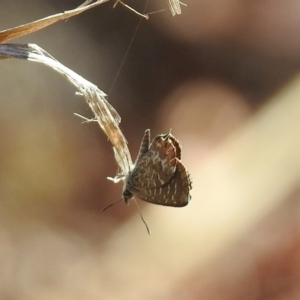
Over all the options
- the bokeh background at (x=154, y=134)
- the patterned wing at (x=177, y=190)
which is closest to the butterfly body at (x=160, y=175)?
the patterned wing at (x=177, y=190)

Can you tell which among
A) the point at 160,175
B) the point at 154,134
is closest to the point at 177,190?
the point at 160,175

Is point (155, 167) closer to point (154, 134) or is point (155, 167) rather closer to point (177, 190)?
point (177, 190)

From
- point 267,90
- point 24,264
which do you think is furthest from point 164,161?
point 267,90

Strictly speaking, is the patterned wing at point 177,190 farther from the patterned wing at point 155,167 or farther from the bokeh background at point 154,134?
the bokeh background at point 154,134

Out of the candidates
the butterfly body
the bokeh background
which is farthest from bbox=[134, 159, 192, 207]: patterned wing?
the bokeh background

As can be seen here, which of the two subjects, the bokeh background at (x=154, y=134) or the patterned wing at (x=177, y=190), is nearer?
the patterned wing at (x=177, y=190)

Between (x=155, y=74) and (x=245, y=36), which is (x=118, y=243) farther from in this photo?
(x=245, y=36)

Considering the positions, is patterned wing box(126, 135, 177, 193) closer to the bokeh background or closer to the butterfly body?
the butterfly body
